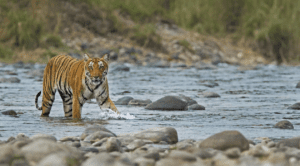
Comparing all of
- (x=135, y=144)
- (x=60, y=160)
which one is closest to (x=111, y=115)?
(x=135, y=144)

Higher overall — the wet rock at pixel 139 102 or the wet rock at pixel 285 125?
the wet rock at pixel 139 102

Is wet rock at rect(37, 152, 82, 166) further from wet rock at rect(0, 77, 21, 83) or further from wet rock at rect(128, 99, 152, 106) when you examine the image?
wet rock at rect(0, 77, 21, 83)

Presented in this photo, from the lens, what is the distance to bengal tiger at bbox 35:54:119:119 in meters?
6.20

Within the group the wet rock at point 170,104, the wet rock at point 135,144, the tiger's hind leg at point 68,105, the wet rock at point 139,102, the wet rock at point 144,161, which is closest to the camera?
the wet rock at point 144,161

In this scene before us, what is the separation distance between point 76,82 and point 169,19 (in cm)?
2118

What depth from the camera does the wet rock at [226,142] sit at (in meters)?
3.98

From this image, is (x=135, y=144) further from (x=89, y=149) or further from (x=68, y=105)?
(x=68, y=105)

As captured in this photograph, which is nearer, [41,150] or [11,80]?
[41,150]

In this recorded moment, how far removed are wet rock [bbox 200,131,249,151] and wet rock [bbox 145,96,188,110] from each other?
3.22 metres

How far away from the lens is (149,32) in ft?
79.8

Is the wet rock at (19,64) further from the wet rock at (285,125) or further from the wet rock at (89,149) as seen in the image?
the wet rock at (89,149)

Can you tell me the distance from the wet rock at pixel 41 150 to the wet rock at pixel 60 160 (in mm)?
77

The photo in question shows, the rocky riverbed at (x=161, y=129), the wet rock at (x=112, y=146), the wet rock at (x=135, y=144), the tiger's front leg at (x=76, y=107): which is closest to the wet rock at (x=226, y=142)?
the rocky riverbed at (x=161, y=129)

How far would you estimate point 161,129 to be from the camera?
4875mm
